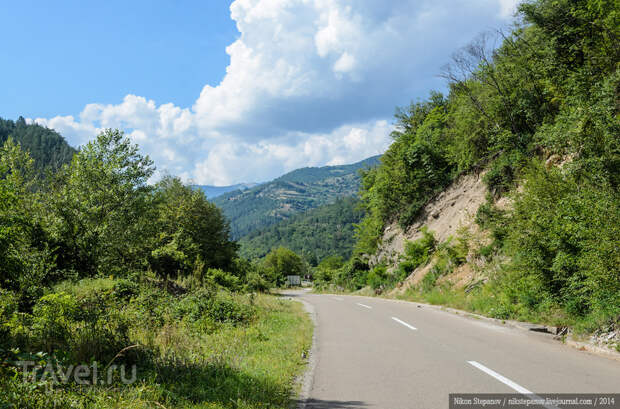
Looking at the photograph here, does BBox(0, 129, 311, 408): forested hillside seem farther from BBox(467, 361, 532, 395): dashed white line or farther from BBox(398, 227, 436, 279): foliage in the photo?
BBox(398, 227, 436, 279): foliage

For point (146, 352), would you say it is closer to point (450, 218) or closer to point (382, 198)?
point (450, 218)

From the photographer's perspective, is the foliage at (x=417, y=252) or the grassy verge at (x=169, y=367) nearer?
the grassy verge at (x=169, y=367)

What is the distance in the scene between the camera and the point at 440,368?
639cm

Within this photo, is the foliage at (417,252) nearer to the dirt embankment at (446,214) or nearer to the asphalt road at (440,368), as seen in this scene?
the dirt embankment at (446,214)

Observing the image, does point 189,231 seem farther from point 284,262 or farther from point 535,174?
point 284,262

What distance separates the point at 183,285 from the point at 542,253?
1466cm

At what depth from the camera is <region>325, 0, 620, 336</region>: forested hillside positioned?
31.0 ft

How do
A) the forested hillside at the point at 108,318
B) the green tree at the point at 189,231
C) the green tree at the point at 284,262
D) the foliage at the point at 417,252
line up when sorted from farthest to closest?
the green tree at the point at 284,262 < the foliage at the point at 417,252 < the green tree at the point at 189,231 < the forested hillside at the point at 108,318

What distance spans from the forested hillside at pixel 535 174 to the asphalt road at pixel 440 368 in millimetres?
1999

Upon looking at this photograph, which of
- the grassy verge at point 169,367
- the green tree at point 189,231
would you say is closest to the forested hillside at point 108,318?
the grassy verge at point 169,367

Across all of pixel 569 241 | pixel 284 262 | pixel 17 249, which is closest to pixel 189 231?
pixel 17 249

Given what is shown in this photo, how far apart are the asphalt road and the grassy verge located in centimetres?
77

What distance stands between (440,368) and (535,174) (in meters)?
8.97

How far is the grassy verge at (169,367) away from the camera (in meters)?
3.98
